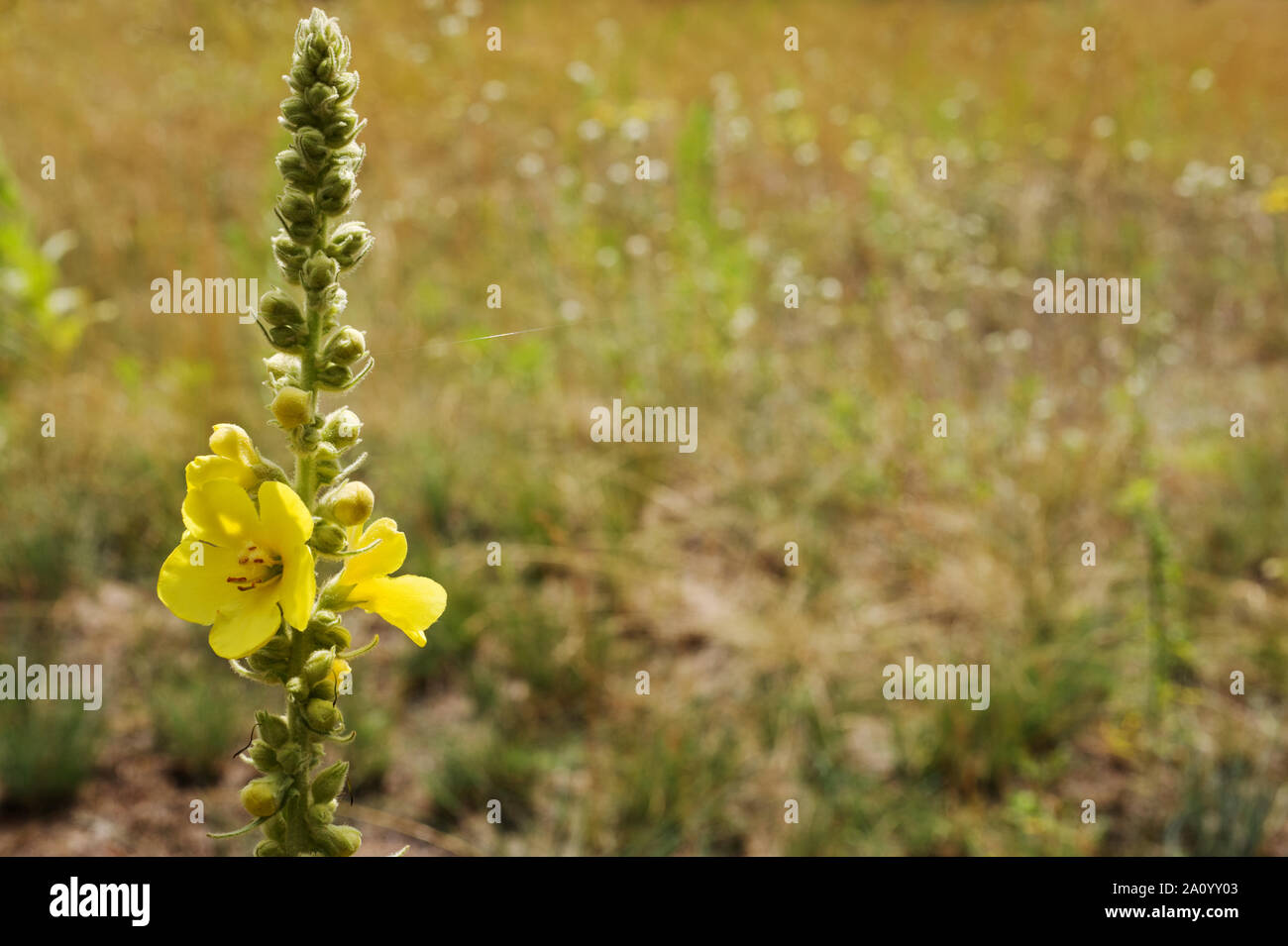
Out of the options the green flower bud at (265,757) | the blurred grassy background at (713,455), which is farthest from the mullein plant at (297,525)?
the blurred grassy background at (713,455)

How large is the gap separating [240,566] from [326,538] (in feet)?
0.41

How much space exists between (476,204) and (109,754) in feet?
14.6

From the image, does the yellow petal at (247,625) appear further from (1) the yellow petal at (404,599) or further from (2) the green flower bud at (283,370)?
(2) the green flower bud at (283,370)

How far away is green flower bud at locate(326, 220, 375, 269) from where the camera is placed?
1242mm

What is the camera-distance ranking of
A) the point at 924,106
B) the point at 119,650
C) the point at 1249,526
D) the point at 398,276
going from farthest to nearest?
the point at 924,106, the point at 398,276, the point at 1249,526, the point at 119,650

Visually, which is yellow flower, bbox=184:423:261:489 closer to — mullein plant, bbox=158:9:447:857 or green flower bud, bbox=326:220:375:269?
mullein plant, bbox=158:9:447:857

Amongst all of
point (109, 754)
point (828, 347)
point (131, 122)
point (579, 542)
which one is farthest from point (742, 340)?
point (131, 122)

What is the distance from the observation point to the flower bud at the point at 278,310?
120cm

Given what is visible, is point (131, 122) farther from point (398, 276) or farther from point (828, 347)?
point (828, 347)

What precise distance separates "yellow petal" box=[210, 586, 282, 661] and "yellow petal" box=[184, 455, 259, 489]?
14cm

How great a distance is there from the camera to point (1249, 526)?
3.94 metres

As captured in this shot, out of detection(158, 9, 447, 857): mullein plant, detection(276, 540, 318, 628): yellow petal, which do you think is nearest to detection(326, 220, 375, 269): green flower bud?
detection(158, 9, 447, 857): mullein plant

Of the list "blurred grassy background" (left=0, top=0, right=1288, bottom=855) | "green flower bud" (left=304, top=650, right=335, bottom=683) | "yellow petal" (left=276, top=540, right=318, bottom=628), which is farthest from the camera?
"blurred grassy background" (left=0, top=0, right=1288, bottom=855)

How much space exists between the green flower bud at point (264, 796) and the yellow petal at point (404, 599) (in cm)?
23
